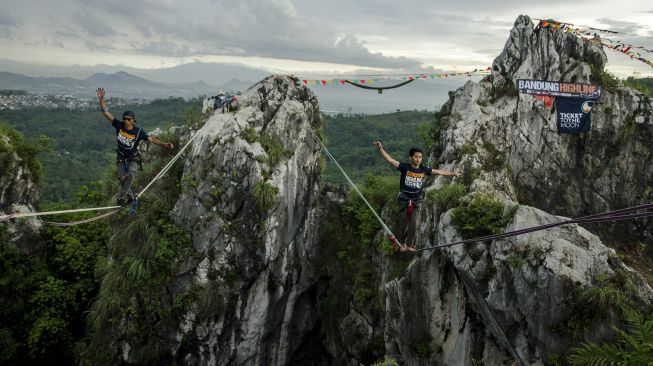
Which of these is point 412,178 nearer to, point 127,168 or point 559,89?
point 127,168

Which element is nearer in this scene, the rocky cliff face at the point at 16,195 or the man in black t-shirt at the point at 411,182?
the man in black t-shirt at the point at 411,182

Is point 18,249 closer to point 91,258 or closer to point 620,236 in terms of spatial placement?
point 91,258

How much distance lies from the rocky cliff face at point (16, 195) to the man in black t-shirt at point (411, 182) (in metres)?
17.0

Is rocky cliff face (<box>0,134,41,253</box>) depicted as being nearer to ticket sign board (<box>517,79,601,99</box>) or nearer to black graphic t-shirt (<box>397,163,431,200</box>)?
black graphic t-shirt (<box>397,163,431,200</box>)

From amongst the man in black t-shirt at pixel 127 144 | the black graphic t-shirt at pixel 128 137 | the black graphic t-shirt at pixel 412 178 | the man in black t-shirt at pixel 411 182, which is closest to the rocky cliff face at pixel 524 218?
the man in black t-shirt at pixel 411 182

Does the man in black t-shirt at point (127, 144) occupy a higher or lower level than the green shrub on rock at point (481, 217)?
higher

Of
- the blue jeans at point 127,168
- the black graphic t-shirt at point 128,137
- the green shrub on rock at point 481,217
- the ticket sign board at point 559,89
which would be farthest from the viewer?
the ticket sign board at point 559,89

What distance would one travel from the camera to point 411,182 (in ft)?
34.7

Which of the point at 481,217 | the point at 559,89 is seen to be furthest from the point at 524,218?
the point at 559,89

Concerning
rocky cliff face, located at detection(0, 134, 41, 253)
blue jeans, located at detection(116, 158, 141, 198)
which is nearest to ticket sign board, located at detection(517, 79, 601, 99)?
blue jeans, located at detection(116, 158, 141, 198)

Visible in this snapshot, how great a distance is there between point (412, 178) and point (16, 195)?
1798cm

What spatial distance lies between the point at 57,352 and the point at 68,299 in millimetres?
2450

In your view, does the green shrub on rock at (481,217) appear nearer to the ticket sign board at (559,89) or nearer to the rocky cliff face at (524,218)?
the rocky cliff face at (524,218)

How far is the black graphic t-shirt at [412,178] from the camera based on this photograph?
10266mm
